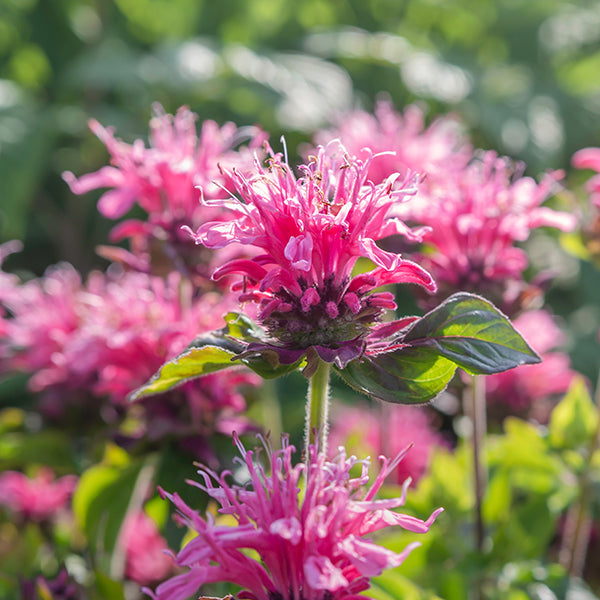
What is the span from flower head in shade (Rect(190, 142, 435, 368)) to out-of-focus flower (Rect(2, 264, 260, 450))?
0.25m

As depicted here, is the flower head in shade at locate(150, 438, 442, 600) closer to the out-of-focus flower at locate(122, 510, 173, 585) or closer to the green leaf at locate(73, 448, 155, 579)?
the green leaf at locate(73, 448, 155, 579)

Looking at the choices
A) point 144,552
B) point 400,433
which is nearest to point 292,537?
point 144,552

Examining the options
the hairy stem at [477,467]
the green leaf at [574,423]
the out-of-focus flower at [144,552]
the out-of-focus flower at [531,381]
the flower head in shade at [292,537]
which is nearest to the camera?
the flower head in shade at [292,537]

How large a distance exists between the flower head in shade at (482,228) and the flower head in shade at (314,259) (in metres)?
0.20

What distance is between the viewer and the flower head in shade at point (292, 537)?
14.7 inches

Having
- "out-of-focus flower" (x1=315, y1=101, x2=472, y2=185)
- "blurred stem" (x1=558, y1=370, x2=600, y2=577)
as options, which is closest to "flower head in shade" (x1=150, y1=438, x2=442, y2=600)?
"blurred stem" (x1=558, y1=370, x2=600, y2=577)

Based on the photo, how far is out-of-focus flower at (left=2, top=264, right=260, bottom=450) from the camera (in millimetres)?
687

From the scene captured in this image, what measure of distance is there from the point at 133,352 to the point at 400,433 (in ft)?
2.10

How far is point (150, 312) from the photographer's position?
78cm

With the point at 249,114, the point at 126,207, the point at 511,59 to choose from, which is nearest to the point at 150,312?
the point at 126,207

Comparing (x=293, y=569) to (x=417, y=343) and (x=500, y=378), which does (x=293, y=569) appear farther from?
(x=500, y=378)

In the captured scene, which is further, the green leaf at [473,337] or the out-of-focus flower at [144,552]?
the out-of-focus flower at [144,552]

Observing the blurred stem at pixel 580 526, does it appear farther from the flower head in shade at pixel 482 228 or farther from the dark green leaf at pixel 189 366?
the dark green leaf at pixel 189 366

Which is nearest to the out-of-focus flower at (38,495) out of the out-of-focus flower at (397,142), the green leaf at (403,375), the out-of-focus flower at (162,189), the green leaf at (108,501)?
the green leaf at (108,501)
